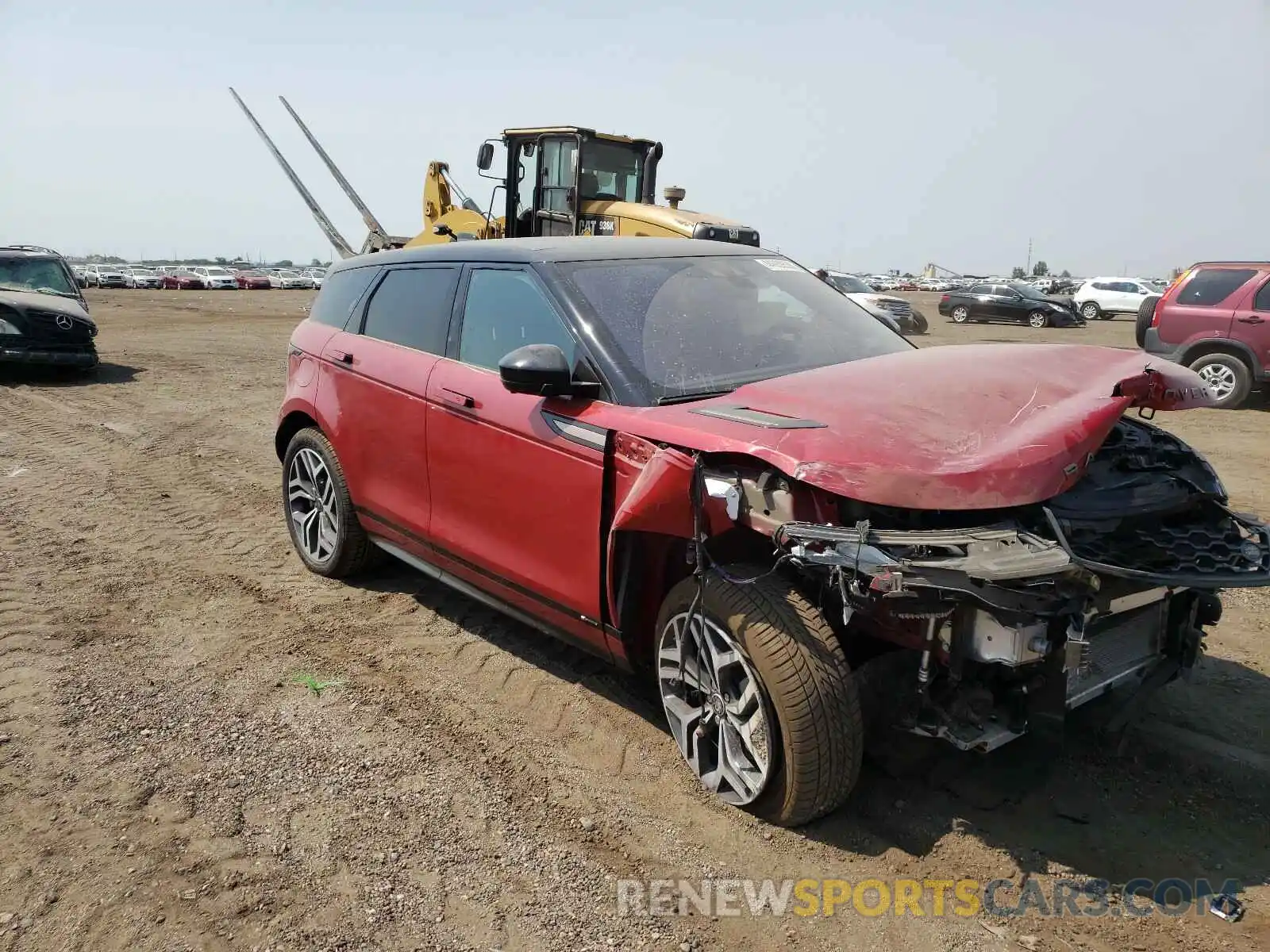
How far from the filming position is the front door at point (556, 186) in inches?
517

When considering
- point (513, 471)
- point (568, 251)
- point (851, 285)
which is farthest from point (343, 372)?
point (851, 285)

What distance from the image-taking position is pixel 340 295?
5.37 m

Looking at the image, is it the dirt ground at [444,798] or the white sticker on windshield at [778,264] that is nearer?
the dirt ground at [444,798]

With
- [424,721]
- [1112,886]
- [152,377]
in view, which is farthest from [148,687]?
[152,377]

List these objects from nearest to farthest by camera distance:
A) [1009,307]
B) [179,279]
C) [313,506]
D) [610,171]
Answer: [313,506]
[610,171]
[1009,307]
[179,279]

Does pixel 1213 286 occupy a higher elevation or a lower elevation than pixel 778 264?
higher

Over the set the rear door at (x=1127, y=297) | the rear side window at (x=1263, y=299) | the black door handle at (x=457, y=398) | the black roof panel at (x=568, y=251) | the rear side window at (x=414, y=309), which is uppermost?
→ the rear door at (x=1127, y=297)

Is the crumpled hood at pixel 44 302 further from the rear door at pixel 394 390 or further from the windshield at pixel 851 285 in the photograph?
the windshield at pixel 851 285

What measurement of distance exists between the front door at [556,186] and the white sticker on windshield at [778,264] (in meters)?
8.70

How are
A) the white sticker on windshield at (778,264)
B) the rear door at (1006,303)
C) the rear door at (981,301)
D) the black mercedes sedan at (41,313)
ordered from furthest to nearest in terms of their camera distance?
the rear door at (981,301), the rear door at (1006,303), the black mercedes sedan at (41,313), the white sticker on windshield at (778,264)

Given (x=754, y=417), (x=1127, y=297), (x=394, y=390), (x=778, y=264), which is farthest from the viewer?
(x=1127, y=297)

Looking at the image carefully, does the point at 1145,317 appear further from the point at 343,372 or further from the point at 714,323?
the point at 343,372

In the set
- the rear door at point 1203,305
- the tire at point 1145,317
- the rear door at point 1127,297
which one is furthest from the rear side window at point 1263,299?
the rear door at point 1127,297

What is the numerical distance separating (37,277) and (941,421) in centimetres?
1467
